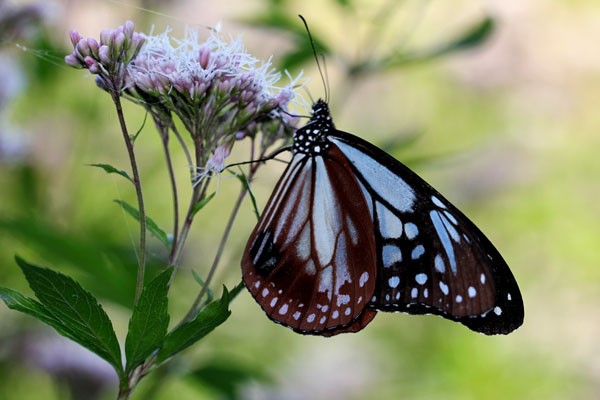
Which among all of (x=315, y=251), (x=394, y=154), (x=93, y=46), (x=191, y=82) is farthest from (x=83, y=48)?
(x=394, y=154)

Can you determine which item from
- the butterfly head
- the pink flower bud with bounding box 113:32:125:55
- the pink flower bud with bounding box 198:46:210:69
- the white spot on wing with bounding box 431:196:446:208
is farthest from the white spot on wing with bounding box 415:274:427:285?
the pink flower bud with bounding box 113:32:125:55

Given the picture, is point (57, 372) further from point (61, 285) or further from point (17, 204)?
point (61, 285)

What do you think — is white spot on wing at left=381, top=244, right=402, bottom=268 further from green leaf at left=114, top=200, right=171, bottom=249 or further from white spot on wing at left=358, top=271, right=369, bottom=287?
green leaf at left=114, top=200, right=171, bottom=249

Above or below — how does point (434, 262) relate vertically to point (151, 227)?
above

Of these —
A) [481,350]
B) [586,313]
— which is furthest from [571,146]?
[481,350]

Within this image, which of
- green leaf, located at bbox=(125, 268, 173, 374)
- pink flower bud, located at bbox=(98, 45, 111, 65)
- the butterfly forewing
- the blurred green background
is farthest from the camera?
the blurred green background

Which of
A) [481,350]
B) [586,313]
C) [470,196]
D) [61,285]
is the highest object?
[470,196]

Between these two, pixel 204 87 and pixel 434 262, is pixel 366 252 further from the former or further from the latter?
pixel 204 87
